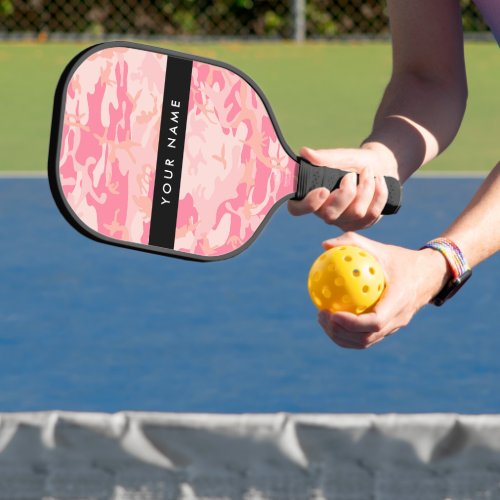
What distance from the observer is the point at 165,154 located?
2391mm

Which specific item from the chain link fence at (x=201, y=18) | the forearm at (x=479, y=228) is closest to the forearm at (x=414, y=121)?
the forearm at (x=479, y=228)

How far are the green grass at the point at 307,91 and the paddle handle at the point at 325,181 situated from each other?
498 cm

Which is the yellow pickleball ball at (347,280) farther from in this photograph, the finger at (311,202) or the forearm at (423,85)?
the forearm at (423,85)

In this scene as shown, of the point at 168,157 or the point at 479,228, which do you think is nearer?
the point at 479,228

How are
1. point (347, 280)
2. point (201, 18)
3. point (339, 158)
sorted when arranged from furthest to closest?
point (201, 18) < point (339, 158) < point (347, 280)

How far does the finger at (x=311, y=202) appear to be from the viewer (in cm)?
236

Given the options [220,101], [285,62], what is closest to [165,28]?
[285,62]

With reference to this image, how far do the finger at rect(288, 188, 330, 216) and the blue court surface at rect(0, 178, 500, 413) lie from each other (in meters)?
1.65

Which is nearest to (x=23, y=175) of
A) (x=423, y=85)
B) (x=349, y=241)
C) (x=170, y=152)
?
(x=423, y=85)

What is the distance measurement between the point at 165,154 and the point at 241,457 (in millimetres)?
526

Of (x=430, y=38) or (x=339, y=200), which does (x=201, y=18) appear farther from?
(x=339, y=200)

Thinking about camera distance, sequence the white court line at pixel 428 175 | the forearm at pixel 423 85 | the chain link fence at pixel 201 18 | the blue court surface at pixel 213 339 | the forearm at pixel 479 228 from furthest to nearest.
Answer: the chain link fence at pixel 201 18 → the white court line at pixel 428 175 → the blue court surface at pixel 213 339 → the forearm at pixel 423 85 → the forearm at pixel 479 228

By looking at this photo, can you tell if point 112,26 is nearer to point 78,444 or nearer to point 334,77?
point 334,77

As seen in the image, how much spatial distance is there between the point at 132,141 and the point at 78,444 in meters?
0.51
